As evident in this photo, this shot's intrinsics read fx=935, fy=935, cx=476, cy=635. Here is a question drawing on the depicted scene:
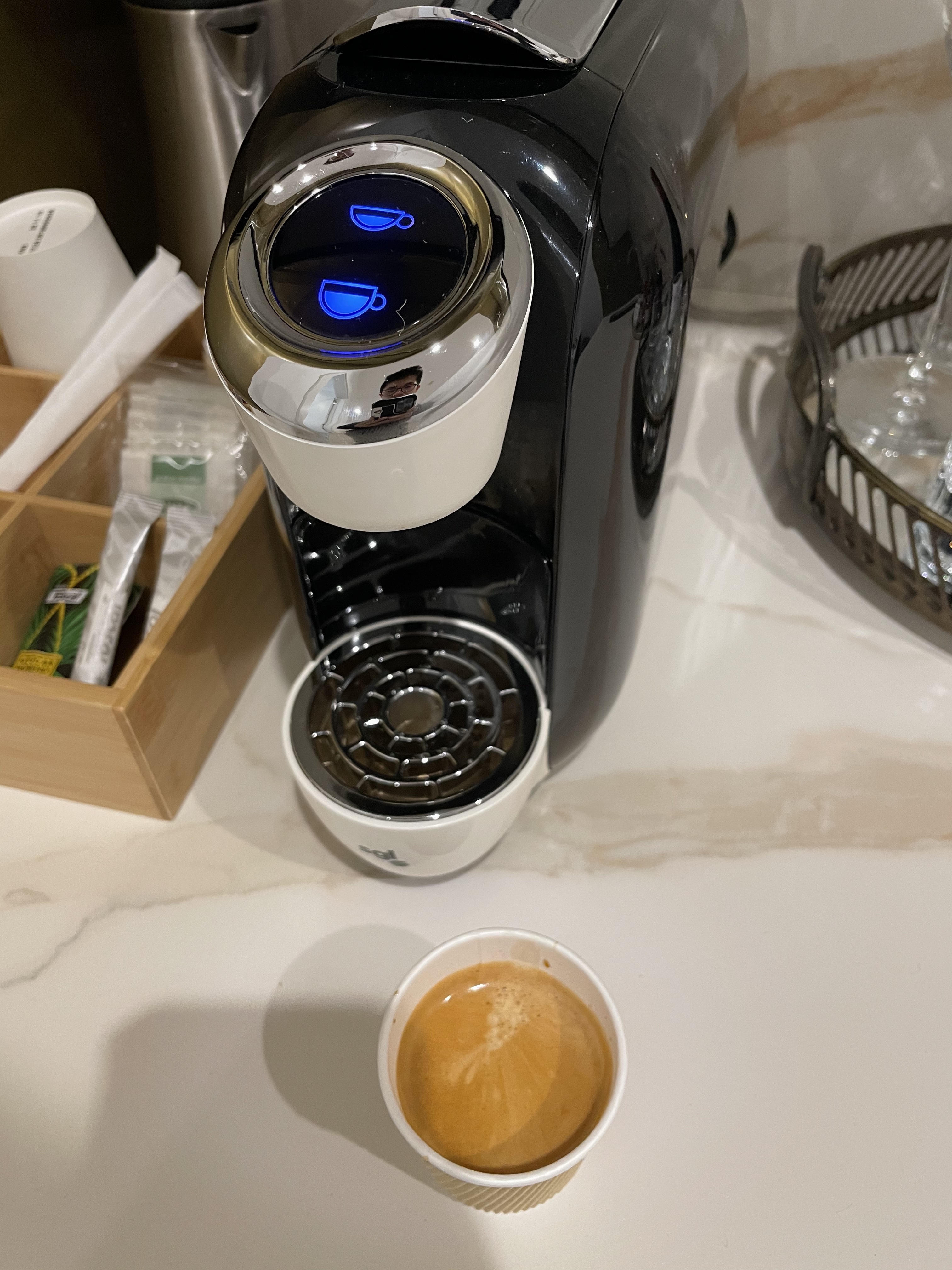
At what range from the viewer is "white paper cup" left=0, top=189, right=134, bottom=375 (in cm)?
57

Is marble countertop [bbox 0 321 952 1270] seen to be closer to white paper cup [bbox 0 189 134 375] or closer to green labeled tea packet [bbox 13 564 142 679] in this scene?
green labeled tea packet [bbox 13 564 142 679]

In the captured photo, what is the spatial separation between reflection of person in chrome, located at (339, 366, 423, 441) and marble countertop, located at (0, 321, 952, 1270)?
11.6 inches

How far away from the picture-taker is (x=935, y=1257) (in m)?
0.38

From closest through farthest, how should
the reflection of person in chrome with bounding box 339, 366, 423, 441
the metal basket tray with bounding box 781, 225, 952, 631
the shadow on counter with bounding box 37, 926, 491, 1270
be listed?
the reflection of person in chrome with bounding box 339, 366, 423, 441
the shadow on counter with bounding box 37, 926, 491, 1270
the metal basket tray with bounding box 781, 225, 952, 631

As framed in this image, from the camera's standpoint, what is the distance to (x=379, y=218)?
1.02ft

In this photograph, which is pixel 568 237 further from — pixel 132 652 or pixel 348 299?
pixel 132 652

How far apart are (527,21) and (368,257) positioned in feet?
0.35

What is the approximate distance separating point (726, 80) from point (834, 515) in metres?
0.26

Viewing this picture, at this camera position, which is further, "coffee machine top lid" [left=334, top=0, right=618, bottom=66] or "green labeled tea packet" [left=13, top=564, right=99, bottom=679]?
"green labeled tea packet" [left=13, top=564, right=99, bottom=679]

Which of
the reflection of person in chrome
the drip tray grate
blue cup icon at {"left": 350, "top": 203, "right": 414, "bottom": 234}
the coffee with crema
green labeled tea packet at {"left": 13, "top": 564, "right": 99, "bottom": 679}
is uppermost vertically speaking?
blue cup icon at {"left": 350, "top": 203, "right": 414, "bottom": 234}

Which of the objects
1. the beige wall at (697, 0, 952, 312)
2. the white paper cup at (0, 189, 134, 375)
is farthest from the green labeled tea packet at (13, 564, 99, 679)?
the beige wall at (697, 0, 952, 312)

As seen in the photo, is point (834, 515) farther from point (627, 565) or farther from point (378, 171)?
point (378, 171)

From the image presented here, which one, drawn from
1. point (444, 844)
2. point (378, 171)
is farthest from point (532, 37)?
point (444, 844)

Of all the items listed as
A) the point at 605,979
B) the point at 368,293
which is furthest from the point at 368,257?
the point at 605,979
